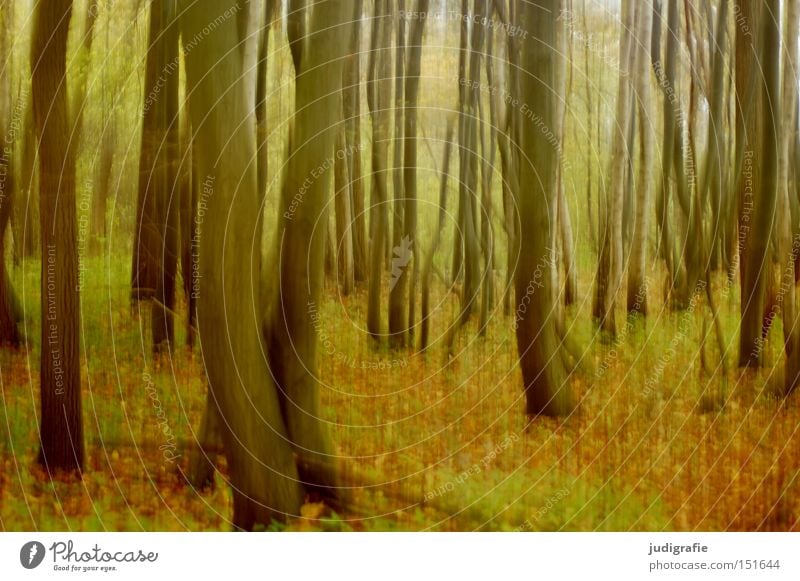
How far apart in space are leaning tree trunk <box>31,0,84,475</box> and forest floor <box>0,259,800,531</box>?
10cm

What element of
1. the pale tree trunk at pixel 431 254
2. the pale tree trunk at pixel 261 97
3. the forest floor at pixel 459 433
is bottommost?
the forest floor at pixel 459 433

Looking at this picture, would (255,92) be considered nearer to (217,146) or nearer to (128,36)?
(217,146)

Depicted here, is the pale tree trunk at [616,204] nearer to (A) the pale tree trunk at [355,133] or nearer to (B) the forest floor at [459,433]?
(B) the forest floor at [459,433]

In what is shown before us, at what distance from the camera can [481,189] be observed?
5715 millimetres

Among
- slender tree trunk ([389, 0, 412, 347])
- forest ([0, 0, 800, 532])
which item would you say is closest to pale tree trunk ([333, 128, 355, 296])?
forest ([0, 0, 800, 532])

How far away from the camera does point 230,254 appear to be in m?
5.34

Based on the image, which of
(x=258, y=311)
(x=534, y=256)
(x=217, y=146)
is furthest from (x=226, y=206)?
(x=534, y=256)

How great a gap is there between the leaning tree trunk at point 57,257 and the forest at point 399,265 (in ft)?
0.08

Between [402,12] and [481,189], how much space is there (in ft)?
5.31

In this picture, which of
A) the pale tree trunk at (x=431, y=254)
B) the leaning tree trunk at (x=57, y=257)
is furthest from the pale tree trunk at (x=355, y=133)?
the leaning tree trunk at (x=57, y=257)

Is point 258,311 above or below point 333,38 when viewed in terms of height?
below

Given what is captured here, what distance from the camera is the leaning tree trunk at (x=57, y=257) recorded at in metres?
5.38

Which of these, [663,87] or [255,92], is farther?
[663,87]

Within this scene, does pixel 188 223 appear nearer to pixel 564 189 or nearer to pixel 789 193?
pixel 564 189
